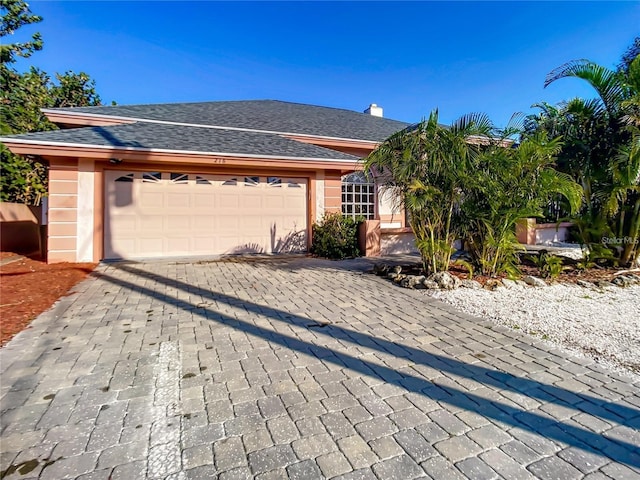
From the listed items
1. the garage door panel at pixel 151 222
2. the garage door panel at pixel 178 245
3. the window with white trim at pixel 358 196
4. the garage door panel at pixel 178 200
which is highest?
the window with white trim at pixel 358 196

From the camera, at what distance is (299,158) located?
9000mm

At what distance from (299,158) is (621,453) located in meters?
8.38

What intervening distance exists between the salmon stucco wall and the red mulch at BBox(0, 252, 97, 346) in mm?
351

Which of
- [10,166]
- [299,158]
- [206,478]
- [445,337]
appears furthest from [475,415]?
[10,166]

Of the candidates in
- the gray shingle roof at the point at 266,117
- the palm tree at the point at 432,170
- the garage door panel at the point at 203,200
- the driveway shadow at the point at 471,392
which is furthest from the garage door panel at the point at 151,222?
the palm tree at the point at 432,170

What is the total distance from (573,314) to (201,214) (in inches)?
332

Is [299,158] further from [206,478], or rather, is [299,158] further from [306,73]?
[306,73]

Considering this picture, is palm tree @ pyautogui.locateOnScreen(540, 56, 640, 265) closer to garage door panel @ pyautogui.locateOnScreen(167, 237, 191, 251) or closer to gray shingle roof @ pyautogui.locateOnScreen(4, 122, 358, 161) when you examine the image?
gray shingle roof @ pyautogui.locateOnScreen(4, 122, 358, 161)

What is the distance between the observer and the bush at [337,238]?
9.10m

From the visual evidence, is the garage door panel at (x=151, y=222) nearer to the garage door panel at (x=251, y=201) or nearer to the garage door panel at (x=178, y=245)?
the garage door panel at (x=178, y=245)

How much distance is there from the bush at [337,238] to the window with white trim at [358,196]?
2.33 meters

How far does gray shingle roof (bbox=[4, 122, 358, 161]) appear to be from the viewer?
7570 millimetres

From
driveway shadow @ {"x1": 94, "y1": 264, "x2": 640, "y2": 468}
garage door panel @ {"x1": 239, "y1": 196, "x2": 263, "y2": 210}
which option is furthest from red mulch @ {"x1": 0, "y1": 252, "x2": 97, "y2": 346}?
garage door panel @ {"x1": 239, "y1": 196, "x2": 263, "y2": 210}

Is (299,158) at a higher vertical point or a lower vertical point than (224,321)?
higher
